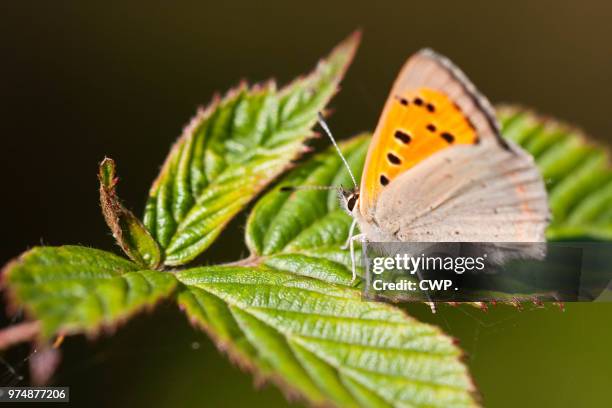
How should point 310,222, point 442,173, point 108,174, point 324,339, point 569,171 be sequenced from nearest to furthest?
point 324,339
point 108,174
point 442,173
point 310,222
point 569,171

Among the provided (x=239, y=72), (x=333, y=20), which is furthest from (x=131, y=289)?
(x=333, y=20)

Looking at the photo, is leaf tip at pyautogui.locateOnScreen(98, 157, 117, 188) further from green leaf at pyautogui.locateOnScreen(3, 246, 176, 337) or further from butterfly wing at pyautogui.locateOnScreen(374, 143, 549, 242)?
butterfly wing at pyautogui.locateOnScreen(374, 143, 549, 242)

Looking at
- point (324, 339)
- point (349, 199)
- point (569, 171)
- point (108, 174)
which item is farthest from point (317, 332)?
point (569, 171)

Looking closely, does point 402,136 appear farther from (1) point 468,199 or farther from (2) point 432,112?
(1) point 468,199

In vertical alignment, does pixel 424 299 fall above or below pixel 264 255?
below

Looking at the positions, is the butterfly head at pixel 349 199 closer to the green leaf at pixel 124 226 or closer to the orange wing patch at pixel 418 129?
the orange wing patch at pixel 418 129

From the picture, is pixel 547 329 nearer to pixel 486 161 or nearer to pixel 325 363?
pixel 486 161
